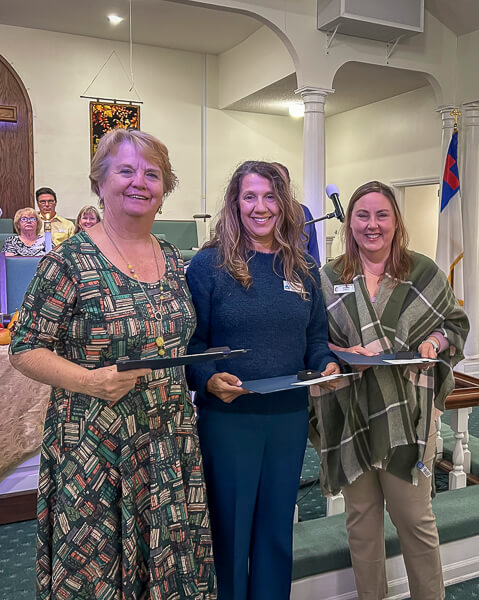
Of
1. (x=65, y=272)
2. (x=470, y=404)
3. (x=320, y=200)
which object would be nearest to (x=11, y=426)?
(x=65, y=272)

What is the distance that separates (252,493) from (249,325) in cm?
45

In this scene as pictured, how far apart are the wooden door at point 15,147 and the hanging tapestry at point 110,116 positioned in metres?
0.86

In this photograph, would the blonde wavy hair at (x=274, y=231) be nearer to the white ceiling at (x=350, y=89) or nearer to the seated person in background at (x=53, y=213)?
the seated person in background at (x=53, y=213)

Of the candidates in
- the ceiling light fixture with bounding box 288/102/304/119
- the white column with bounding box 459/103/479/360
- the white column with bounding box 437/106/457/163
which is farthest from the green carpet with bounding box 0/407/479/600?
the ceiling light fixture with bounding box 288/102/304/119

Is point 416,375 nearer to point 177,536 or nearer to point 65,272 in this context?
point 177,536

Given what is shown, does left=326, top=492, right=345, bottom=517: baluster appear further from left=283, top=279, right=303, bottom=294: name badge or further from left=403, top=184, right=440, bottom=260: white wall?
left=403, top=184, right=440, bottom=260: white wall

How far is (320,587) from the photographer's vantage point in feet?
7.13

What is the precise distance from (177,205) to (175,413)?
8.00 meters

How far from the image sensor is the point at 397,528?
1.86 m

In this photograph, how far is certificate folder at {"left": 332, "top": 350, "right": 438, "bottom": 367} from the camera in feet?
5.07

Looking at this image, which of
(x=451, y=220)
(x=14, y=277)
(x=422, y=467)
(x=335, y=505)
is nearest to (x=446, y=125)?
(x=451, y=220)

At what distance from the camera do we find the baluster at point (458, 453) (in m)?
3.11

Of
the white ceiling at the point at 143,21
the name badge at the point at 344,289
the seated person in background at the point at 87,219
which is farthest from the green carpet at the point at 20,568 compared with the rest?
the white ceiling at the point at 143,21

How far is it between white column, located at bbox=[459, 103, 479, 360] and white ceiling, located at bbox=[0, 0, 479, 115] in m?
0.80
